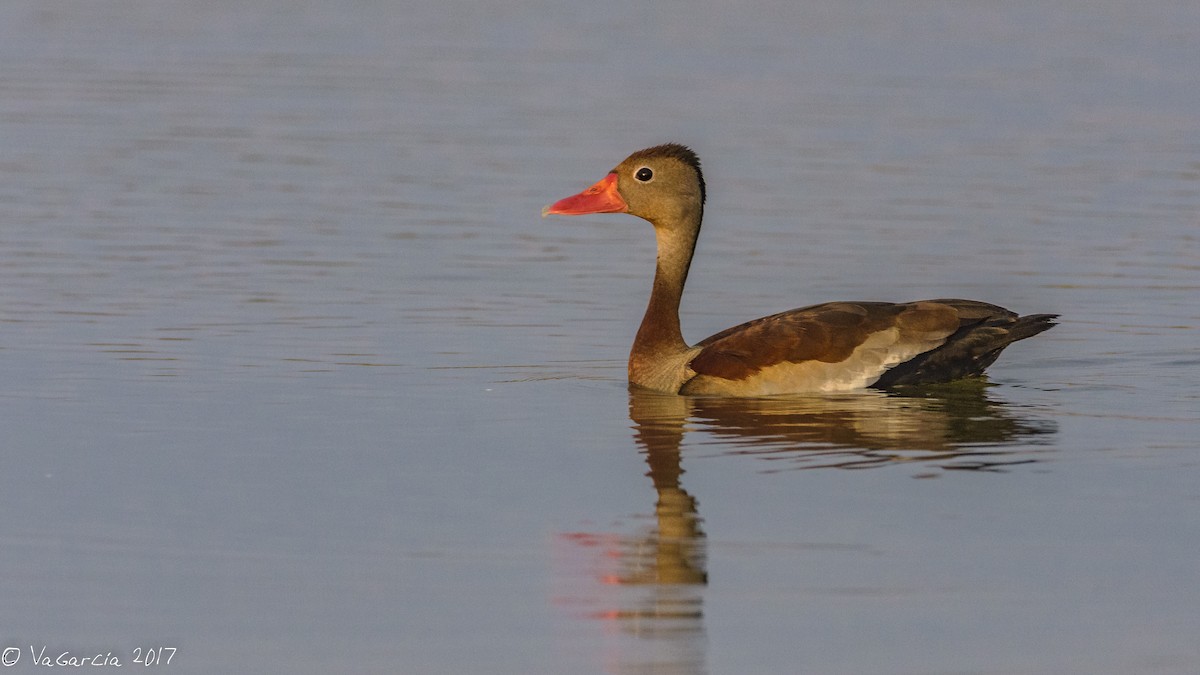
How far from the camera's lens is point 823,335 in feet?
41.0

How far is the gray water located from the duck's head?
100cm

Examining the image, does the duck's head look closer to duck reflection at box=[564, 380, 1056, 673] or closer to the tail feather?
duck reflection at box=[564, 380, 1056, 673]

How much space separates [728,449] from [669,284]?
2.97 meters

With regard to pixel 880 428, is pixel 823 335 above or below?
above

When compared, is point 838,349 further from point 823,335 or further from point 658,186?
point 658,186

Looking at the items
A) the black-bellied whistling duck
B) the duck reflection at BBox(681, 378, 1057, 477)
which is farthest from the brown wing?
the duck reflection at BBox(681, 378, 1057, 477)

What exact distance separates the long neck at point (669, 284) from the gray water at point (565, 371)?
43 cm

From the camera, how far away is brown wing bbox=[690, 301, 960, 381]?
41.0 feet

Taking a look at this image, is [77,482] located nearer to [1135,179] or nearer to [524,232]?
[524,232]

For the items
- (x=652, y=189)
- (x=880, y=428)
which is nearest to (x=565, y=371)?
(x=652, y=189)

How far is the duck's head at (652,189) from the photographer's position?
13.6 metres

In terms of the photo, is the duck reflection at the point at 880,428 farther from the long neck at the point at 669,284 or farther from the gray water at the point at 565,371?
the long neck at the point at 669,284

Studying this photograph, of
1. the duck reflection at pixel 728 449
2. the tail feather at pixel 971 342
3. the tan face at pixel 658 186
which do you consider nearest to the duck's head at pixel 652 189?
the tan face at pixel 658 186

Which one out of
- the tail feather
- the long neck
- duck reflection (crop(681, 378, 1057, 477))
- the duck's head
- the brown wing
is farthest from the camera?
the duck's head
